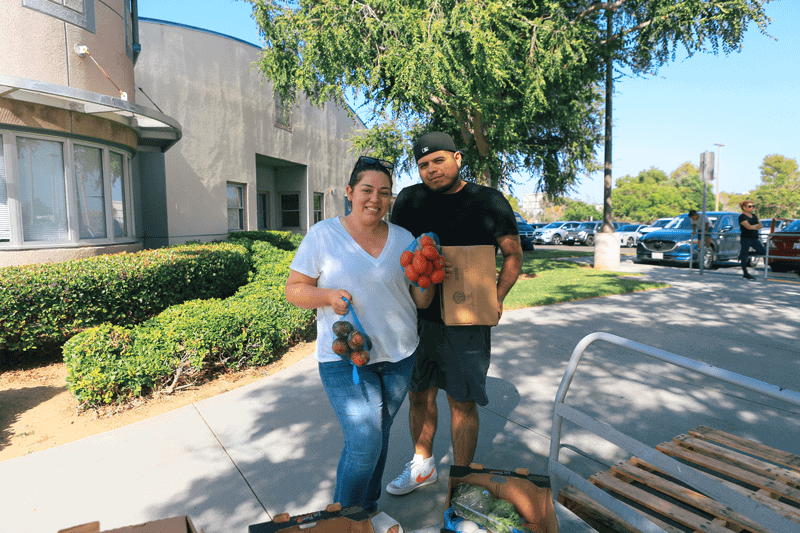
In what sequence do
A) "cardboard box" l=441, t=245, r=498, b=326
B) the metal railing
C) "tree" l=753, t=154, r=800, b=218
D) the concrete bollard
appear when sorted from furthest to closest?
"tree" l=753, t=154, r=800, b=218 → the concrete bollard → "cardboard box" l=441, t=245, r=498, b=326 → the metal railing

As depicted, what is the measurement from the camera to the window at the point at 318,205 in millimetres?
21312

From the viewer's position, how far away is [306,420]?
3.89 m

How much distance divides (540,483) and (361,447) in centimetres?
79

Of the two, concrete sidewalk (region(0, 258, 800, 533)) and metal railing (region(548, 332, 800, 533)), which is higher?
metal railing (region(548, 332, 800, 533))

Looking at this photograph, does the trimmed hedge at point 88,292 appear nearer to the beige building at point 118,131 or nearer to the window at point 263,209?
the beige building at point 118,131

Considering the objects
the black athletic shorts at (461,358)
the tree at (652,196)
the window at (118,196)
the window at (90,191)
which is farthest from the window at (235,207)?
the tree at (652,196)

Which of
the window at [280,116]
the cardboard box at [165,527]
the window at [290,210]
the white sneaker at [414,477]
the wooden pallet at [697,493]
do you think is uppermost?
the window at [280,116]

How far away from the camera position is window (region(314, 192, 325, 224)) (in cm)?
2131

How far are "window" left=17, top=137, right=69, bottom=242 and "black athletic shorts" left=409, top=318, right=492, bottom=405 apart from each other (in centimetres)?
706

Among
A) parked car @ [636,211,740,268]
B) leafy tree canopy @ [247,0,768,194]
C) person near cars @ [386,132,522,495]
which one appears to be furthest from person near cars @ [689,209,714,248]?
person near cars @ [386,132,522,495]

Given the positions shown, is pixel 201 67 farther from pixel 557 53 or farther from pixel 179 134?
pixel 557 53

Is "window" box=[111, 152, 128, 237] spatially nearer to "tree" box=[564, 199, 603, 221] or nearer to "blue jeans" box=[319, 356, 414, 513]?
"blue jeans" box=[319, 356, 414, 513]

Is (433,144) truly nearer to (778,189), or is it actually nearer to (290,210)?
(290,210)

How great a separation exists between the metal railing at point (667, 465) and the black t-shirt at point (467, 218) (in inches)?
29.8
